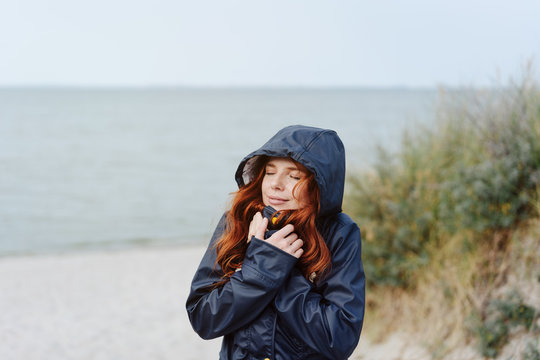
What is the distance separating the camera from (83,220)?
14.3 metres

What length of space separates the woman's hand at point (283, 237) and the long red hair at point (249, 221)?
0.05m

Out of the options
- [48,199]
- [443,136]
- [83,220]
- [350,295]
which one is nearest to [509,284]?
[443,136]

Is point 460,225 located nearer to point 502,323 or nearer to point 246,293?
point 502,323

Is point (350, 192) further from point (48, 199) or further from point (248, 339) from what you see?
point (48, 199)

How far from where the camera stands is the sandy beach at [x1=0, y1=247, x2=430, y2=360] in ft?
18.8

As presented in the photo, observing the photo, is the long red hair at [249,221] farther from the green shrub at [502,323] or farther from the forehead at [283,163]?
the green shrub at [502,323]

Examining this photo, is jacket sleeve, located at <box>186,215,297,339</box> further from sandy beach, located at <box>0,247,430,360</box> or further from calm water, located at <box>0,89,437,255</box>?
sandy beach, located at <box>0,247,430,360</box>

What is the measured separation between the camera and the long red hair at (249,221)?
6.32ft

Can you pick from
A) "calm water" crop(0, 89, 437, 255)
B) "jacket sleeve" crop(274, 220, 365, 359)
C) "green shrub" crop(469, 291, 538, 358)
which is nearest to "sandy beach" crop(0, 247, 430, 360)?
"green shrub" crop(469, 291, 538, 358)

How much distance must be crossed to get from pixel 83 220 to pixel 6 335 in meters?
8.51

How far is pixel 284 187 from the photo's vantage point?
2.02 meters

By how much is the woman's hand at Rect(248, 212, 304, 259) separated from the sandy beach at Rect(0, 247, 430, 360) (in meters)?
3.05

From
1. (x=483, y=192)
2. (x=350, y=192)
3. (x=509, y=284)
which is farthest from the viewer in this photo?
(x=350, y=192)

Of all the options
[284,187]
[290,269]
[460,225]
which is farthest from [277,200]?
[460,225]
